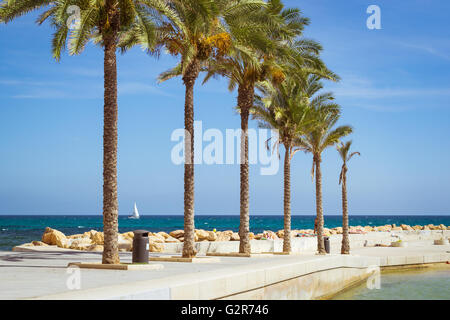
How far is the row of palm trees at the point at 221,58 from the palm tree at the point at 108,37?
28mm

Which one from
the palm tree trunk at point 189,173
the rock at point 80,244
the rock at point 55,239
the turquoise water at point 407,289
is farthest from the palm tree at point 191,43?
the rock at point 55,239

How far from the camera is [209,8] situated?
1903 cm

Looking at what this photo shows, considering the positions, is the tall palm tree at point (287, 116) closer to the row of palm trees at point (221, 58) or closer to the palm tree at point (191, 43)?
the row of palm trees at point (221, 58)

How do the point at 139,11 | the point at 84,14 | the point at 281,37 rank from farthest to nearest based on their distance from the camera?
the point at 281,37 → the point at 139,11 → the point at 84,14

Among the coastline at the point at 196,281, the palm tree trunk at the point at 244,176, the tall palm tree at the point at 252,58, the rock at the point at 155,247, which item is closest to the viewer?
the coastline at the point at 196,281

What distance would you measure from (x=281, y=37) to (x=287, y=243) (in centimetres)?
993

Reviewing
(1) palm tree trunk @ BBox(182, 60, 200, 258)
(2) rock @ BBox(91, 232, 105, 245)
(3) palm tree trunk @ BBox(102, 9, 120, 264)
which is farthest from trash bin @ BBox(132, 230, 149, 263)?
(2) rock @ BBox(91, 232, 105, 245)

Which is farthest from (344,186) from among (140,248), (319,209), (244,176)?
(140,248)

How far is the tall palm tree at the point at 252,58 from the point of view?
22.5 meters

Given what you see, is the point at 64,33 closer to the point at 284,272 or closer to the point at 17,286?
the point at 17,286

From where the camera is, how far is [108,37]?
17234 millimetres

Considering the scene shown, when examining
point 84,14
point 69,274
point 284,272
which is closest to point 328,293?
point 284,272

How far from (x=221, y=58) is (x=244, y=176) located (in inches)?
196

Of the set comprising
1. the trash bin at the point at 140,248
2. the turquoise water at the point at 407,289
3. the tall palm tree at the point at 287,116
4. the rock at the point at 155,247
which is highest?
the tall palm tree at the point at 287,116
